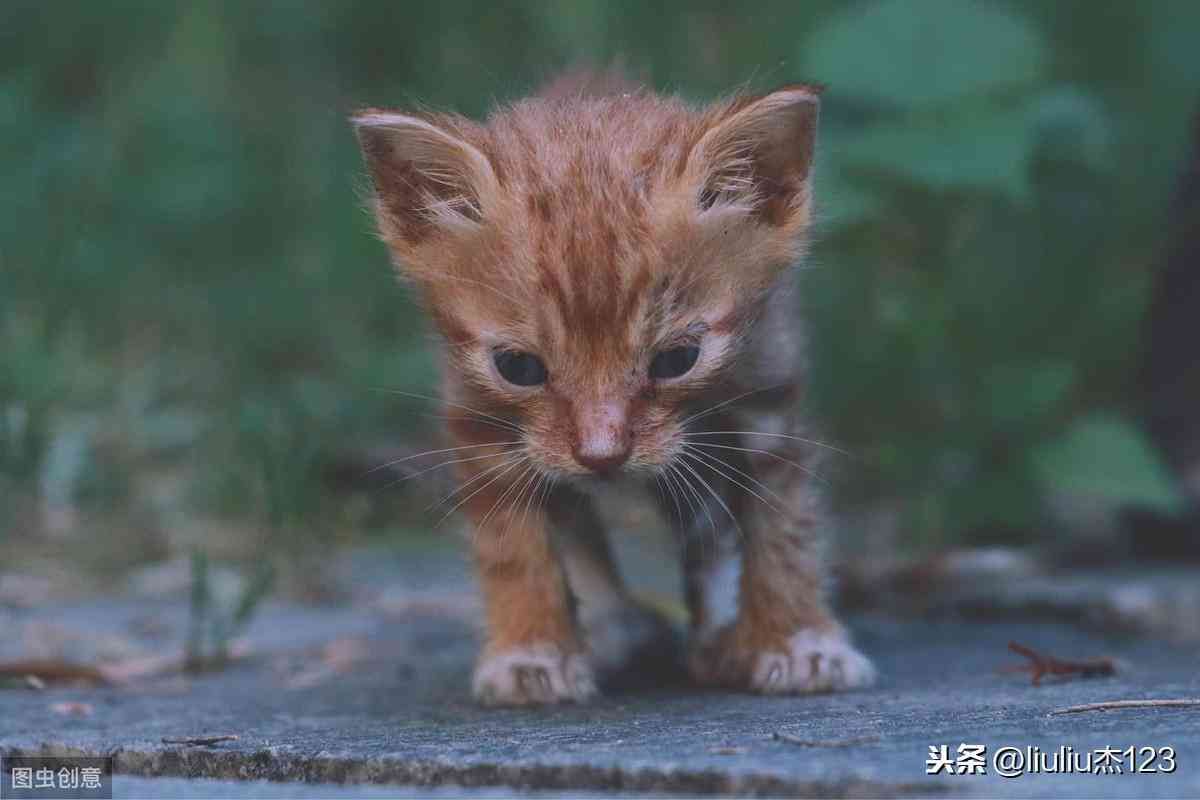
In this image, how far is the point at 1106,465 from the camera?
486 cm

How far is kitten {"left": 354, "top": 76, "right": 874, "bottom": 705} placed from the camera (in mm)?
2930

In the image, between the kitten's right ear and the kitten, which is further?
the kitten's right ear

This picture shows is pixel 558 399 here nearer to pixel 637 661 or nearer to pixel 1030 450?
pixel 637 661

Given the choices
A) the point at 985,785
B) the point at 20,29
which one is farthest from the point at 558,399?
the point at 20,29

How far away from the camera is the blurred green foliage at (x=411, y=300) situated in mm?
4828

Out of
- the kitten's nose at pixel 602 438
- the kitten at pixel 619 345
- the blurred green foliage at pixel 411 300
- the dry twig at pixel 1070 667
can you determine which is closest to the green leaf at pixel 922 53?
the blurred green foliage at pixel 411 300

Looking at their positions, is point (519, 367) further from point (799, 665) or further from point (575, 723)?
point (799, 665)

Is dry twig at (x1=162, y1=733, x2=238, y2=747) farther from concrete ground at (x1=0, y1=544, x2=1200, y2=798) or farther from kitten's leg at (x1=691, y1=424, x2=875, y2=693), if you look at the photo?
kitten's leg at (x1=691, y1=424, x2=875, y2=693)

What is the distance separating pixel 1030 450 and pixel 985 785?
10.8 ft

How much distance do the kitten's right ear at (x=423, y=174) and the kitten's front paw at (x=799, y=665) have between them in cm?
116

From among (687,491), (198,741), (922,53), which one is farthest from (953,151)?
(198,741)

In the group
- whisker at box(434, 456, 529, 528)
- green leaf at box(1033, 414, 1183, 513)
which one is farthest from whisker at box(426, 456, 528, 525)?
green leaf at box(1033, 414, 1183, 513)

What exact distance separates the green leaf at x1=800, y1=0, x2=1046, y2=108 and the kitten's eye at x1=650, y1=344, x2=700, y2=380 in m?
2.18

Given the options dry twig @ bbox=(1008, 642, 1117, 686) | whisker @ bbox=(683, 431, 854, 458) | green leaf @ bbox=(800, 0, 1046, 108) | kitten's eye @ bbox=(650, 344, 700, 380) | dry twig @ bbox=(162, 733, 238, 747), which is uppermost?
green leaf @ bbox=(800, 0, 1046, 108)
